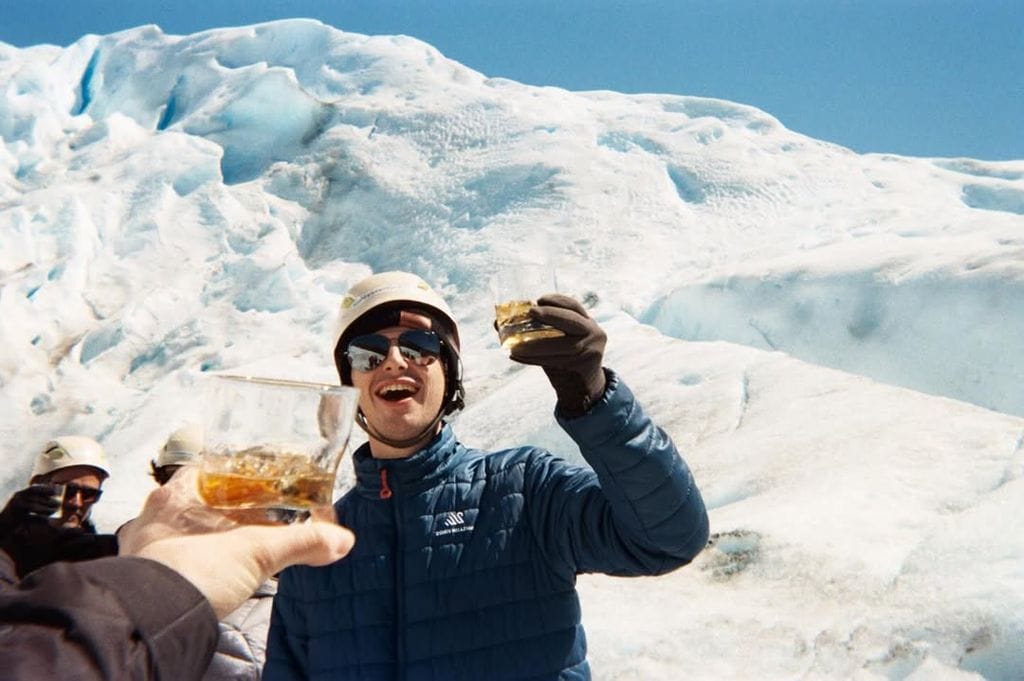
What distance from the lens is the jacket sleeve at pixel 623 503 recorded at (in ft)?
5.37

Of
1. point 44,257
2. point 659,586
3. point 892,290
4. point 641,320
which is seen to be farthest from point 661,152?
point 659,586

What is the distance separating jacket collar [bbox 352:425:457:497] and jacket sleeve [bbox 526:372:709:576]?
0.97 ft

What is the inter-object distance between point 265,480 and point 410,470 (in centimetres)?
70

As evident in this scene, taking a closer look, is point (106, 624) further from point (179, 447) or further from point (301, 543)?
point (179, 447)

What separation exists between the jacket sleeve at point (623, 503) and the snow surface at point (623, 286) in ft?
6.57

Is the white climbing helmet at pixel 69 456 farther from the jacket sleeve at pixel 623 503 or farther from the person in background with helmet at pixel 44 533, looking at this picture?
the jacket sleeve at pixel 623 503

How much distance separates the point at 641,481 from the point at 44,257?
693 inches

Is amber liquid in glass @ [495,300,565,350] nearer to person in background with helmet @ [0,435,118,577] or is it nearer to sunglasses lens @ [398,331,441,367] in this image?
sunglasses lens @ [398,331,441,367]

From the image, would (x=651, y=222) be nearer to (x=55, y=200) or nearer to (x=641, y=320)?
(x=641, y=320)

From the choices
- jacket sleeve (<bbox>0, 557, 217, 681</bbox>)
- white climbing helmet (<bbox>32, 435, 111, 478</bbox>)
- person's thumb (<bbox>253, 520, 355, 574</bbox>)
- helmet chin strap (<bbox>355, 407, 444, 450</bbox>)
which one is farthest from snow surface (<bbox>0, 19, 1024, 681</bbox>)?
jacket sleeve (<bbox>0, 557, 217, 681</bbox>)

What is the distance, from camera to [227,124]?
2012cm

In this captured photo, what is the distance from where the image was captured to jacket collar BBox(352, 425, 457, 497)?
6.66 ft

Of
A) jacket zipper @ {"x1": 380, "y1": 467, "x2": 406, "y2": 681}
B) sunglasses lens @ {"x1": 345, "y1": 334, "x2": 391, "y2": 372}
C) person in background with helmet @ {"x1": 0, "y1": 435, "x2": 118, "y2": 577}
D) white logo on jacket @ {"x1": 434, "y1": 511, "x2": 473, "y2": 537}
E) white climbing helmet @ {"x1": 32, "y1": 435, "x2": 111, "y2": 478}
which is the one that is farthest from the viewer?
white climbing helmet @ {"x1": 32, "y1": 435, "x2": 111, "y2": 478}

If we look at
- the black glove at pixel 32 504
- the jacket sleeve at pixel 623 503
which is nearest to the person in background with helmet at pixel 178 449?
the black glove at pixel 32 504
